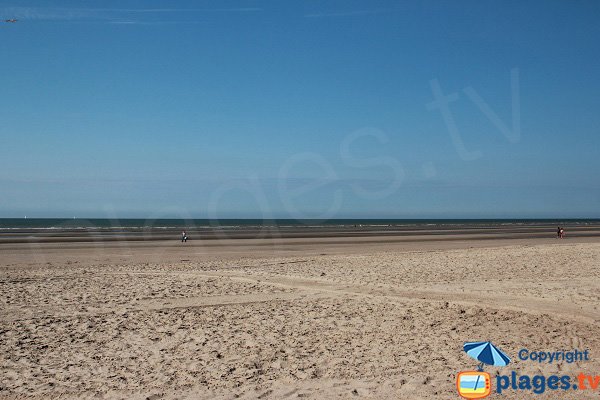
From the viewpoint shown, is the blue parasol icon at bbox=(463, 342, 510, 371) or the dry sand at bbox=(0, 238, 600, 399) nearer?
the dry sand at bbox=(0, 238, 600, 399)

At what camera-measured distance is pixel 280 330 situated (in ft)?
33.2

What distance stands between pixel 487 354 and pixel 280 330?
13.6 feet

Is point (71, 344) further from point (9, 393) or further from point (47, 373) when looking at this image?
point (9, 393)

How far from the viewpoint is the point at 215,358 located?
27.5 ft

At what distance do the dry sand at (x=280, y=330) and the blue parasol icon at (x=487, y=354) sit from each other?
0.17m

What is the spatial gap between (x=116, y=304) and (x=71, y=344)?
3.45 meters

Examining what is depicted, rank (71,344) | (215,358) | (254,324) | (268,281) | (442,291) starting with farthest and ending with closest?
(268,281) → (442,291) → (254,324) → (71,344) → (215,358)

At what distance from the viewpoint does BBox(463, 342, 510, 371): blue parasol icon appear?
7957mm

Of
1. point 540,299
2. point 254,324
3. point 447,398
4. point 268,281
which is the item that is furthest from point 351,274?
point 447,398

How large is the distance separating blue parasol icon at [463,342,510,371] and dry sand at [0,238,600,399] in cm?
17
